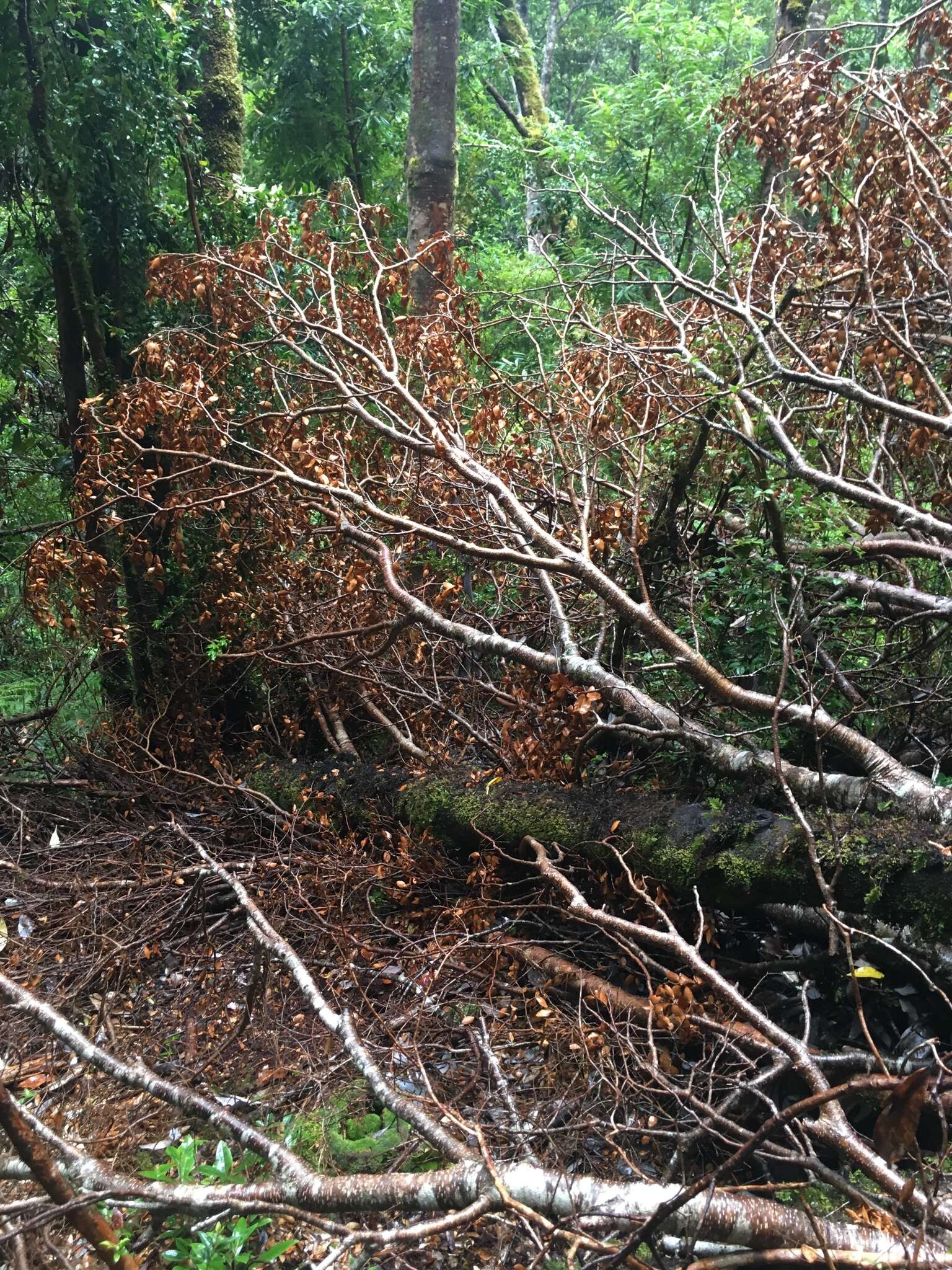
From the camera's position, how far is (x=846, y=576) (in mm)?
3037

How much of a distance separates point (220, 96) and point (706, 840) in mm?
6553


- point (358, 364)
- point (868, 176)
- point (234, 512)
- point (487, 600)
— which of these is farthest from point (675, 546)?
point (234, 512)

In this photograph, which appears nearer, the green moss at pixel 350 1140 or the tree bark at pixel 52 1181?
the tree bark at pixel 52 1181

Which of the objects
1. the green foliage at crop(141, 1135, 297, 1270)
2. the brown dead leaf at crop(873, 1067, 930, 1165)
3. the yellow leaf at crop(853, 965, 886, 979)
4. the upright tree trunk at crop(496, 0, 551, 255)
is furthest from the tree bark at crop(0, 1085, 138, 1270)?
the upright tree trunk at crop(496, 0, 551, 255)

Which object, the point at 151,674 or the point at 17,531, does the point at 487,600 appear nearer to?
the point at 151,674

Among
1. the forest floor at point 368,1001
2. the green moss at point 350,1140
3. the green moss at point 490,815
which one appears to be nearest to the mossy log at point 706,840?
the green moss at point 490,815

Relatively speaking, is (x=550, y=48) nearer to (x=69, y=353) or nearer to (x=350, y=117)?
(x=350, y=117)

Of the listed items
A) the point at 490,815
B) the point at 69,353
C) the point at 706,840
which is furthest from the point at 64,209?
the point at 706,840

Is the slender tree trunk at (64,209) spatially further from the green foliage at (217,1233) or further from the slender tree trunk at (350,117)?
the green foliage at (217,1233)

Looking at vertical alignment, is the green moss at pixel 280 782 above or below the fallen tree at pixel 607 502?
below

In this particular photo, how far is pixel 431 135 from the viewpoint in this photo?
5348 millimetres

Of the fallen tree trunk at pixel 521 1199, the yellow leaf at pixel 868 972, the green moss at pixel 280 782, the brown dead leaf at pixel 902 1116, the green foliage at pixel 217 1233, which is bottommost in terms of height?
the green moss at pixel 280 782

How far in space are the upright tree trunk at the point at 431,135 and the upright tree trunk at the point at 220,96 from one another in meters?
1.63

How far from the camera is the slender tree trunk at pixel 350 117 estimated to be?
6840 millimetres
